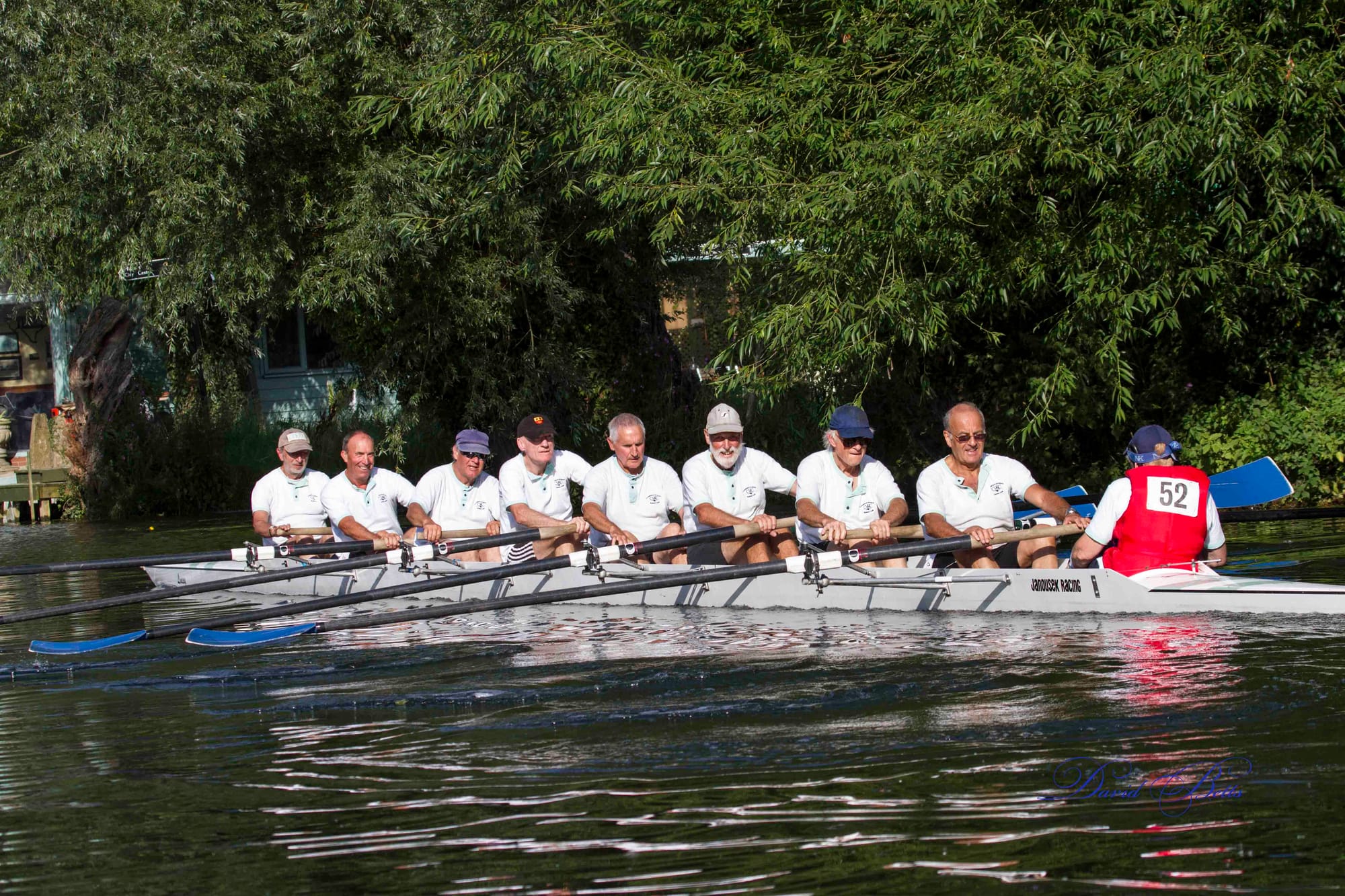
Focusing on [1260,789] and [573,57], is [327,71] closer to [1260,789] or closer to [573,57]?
[573,57]

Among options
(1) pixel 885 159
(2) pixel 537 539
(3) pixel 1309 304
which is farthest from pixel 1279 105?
(2) pixel 537 539

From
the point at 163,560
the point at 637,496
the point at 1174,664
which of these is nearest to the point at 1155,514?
the point at 1174,664

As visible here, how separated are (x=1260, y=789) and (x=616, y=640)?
4952 mm

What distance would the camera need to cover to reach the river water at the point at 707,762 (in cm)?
508

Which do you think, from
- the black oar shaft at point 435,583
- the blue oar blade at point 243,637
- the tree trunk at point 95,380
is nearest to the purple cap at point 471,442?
the black oar shaft at point 435,583

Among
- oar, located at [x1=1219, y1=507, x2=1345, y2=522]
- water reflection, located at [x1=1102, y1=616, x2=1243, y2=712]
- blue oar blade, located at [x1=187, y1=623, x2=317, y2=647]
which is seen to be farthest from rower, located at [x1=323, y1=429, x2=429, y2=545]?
oar, located at [x1=1219, y1=507, x2=1345, y2=522]

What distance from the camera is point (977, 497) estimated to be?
10250mm

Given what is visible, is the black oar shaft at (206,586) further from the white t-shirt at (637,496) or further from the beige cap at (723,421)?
the beige cap at (723,421)

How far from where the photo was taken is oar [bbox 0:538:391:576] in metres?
12.4

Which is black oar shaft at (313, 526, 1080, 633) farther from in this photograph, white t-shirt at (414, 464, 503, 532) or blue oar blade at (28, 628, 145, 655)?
white t-shirt at (414, 464, 503, 532)

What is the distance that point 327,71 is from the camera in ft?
55.1

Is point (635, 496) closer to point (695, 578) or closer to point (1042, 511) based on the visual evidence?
point (695, 578)

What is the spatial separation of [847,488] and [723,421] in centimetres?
109

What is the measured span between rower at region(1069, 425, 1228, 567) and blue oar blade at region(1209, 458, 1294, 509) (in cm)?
180
